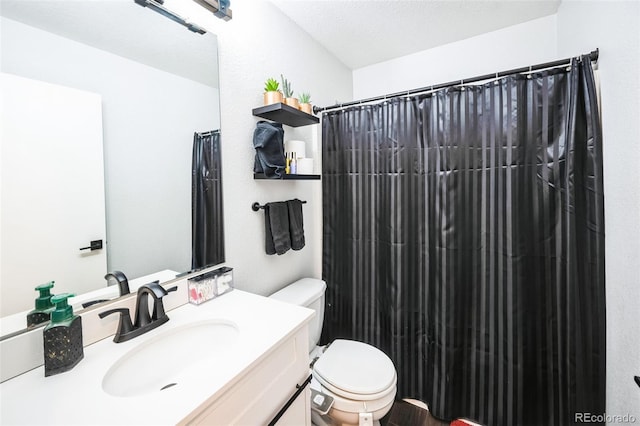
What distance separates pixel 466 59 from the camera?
188cm

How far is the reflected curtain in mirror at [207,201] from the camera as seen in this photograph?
1144mm

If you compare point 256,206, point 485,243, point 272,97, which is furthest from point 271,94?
point 485,243

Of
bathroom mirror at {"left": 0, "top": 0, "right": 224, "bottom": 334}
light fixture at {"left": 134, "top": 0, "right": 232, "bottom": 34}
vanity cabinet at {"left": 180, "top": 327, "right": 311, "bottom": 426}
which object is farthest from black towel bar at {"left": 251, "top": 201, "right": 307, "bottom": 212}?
light fixture at {"left": 134, "top": 0, "right": 232, "bottom": 34}

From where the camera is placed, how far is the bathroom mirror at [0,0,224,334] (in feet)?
2.32

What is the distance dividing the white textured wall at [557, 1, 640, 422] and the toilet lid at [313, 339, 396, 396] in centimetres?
88

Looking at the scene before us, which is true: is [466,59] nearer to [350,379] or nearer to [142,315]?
[350,379]

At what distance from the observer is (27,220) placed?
0.71m

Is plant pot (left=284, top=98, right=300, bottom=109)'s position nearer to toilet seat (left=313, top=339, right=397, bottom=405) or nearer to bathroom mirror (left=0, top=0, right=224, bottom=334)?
bathroom mirror (left=0, top=0, right=224, bottom=334)

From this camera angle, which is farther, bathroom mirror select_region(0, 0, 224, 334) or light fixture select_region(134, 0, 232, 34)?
light fixture select_region(134, 0, 232, 34)

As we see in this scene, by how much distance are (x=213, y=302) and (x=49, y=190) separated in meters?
0.66

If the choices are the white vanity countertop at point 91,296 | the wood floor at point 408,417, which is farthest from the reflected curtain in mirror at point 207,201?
the wood floor at point 408,417

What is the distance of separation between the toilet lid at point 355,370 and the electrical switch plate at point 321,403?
5 centimetres

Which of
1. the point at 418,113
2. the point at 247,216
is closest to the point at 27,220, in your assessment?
the point at 247,216

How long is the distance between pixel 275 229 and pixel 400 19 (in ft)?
4.95
